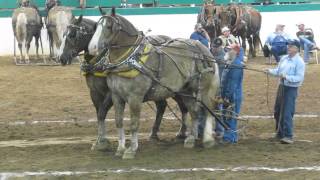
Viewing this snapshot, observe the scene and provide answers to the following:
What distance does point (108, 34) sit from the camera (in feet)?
30.3

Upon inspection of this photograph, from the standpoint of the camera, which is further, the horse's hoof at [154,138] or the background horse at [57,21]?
the background horse at [57,21]

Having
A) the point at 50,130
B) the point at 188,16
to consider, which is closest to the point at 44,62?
the point at 188,16

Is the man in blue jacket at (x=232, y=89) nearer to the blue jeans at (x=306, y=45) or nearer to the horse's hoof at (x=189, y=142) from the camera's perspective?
the horse's hoof at (x=189, y=142)

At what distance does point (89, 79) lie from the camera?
988 cm

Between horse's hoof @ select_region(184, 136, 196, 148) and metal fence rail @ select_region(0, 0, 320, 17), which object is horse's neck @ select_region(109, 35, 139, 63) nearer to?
horse's hoof @ select_region(184, 136, 196, 148)

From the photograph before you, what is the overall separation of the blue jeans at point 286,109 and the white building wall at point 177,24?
1458 cm

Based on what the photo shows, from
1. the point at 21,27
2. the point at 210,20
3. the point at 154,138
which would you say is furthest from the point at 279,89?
the point at 21,27

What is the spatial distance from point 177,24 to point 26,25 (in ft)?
21.4

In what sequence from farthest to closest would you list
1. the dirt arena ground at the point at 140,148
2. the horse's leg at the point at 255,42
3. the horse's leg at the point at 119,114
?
the horse's leg at the point at 255,42
the horse's leg at the point at 119,114
the dirt arena ground at the point at 140,148

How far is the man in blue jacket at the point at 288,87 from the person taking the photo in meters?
10.4

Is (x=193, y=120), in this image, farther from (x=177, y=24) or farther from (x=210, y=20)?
(x=177, y=24)

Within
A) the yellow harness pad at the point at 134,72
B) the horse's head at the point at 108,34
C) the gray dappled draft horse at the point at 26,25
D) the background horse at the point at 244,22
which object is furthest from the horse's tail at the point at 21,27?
the horse's head at the point at 108,34

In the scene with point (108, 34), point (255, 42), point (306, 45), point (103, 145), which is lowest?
point (255, 42)

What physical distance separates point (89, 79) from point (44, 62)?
1338 centimetres
